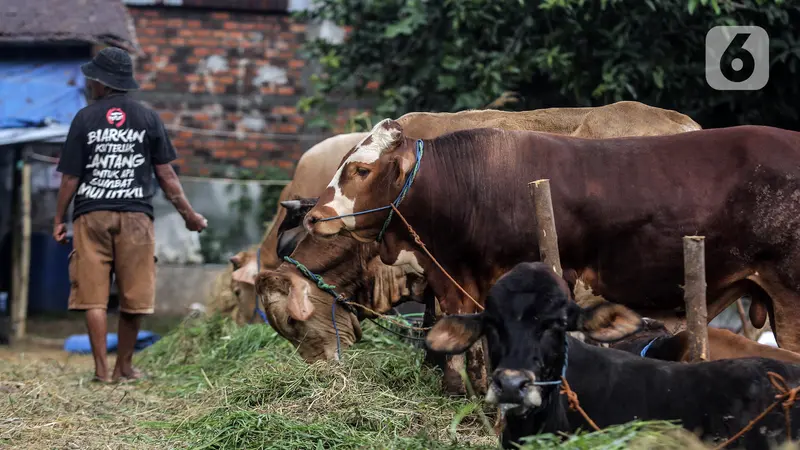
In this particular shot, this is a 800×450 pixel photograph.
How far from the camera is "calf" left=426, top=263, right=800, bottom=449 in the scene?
3.93m

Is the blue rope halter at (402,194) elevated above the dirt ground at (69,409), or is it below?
above

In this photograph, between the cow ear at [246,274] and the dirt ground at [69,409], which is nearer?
the dirt ground at [69,409]

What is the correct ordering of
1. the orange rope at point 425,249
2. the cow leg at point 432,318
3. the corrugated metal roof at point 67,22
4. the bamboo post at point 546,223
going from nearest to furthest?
the bamboo post at point 546,223, the orange rope at point 425,249, the cow leg at point 432,318, the corrugated metal roof at point 67,22

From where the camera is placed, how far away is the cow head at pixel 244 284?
29.3 feet

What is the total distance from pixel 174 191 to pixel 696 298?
14.8ft

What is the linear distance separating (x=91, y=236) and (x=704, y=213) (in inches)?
166

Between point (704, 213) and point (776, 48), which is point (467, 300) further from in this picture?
point (776, 48)

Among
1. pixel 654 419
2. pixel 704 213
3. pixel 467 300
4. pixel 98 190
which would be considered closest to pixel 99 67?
pixel 98 190

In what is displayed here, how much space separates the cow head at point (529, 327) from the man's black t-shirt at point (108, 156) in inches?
160

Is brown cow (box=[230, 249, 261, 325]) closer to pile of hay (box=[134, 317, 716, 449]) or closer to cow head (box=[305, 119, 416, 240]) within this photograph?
pile of hay (box=[134, 317, 716, 449])

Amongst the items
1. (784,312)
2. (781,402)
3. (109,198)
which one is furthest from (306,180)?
(781,402)

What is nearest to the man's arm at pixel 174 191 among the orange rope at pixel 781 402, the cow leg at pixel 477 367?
the cow leg at pixel 477 367

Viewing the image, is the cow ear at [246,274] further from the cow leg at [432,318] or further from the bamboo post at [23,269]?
the bamboo post at [23,269]

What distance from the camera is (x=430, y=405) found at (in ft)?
18.9
